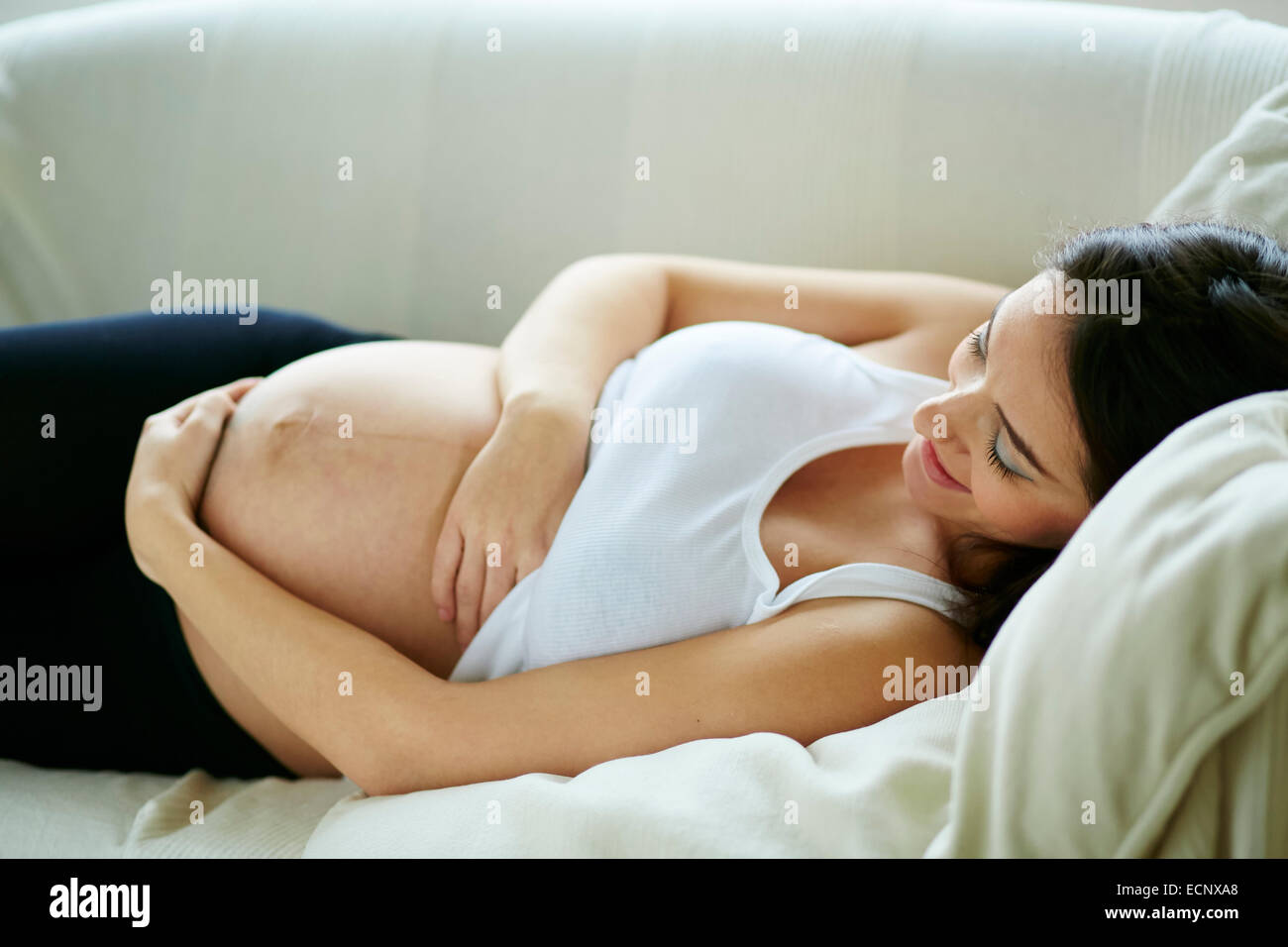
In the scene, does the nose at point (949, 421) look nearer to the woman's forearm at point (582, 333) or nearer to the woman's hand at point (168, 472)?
the woman's forearm at point (582, 333)

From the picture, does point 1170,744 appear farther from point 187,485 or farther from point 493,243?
point 493,243

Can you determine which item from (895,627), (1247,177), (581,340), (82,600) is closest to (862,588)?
(895,627)

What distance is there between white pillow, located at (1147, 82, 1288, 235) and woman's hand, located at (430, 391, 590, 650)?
631 mm

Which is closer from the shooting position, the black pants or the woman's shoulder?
the woman's shoulder

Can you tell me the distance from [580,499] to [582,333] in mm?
247

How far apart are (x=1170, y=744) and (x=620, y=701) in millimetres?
402

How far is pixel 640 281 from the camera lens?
45.2 inches

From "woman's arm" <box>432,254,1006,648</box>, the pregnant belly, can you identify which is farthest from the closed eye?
the pregnant belly

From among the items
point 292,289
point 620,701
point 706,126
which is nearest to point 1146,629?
point 620,701

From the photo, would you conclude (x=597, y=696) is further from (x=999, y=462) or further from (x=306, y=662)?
(x=999, y=462)

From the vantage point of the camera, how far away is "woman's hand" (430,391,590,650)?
91 centimetres

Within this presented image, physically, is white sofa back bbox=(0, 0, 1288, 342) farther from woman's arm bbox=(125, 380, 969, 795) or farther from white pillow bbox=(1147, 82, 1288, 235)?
woman's arm bbox=(125, 380, 969, 795)

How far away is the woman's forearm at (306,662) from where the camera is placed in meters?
0.82

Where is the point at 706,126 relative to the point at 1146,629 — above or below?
above
